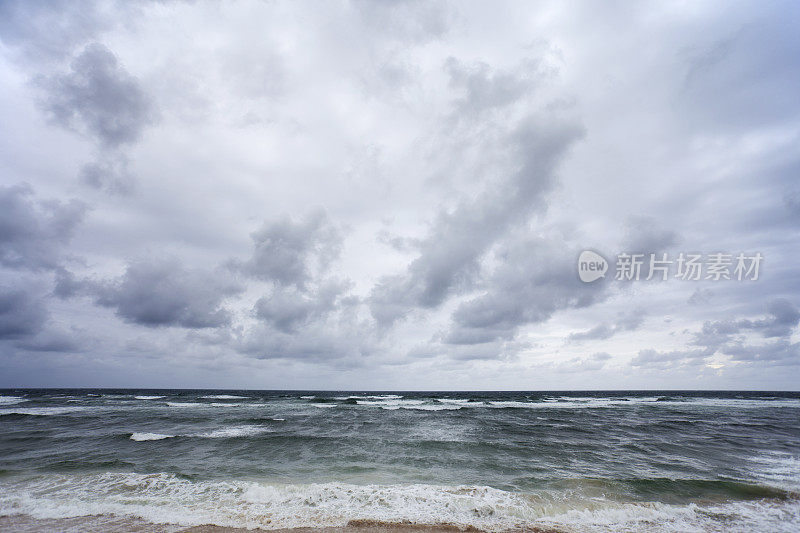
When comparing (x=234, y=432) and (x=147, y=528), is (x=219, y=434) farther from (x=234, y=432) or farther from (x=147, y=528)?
(x=147, y=528)

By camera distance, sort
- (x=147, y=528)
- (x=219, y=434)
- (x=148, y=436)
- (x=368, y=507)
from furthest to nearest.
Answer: (x=219, y=434), (x=148, y=436), (x=368, y=507), (x=147, y=528)

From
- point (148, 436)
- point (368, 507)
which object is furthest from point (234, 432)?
point (368, 507)

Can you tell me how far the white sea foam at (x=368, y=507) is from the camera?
8.68 m

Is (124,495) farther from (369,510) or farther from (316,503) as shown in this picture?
(369,510)

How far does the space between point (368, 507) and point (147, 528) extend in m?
5.25

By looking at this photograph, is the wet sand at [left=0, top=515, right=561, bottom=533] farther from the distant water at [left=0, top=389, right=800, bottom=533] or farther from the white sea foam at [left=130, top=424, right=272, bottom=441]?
the white sea foam at [left=130, top=424, right=272, bottom=441]

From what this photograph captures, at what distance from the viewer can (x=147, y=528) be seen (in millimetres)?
8188

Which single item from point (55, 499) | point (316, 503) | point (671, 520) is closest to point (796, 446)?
point (671, 520)

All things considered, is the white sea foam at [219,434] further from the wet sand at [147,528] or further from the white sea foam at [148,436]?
the wet sand at [147,528]

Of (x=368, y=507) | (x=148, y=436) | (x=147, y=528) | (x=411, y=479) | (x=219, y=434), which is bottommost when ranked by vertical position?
(x=219, y=434)

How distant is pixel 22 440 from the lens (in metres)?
19.3

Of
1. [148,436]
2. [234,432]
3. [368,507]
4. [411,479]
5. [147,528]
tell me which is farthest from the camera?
[234,432]

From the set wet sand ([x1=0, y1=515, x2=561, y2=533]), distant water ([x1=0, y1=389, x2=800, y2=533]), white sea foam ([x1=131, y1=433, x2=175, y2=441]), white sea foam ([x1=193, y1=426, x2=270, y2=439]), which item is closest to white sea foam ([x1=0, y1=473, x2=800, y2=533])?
distant water ([x1=0, y1=389, x2=800, y2=533])

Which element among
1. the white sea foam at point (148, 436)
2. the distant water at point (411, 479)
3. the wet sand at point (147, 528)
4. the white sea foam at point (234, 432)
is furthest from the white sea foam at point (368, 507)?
the white sea foam at point (234, 432)
